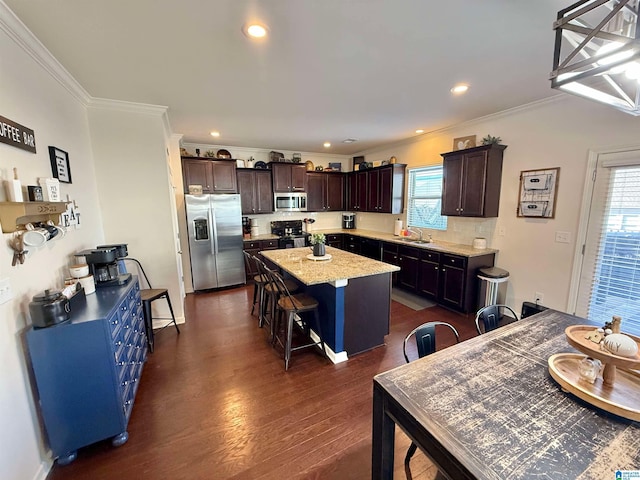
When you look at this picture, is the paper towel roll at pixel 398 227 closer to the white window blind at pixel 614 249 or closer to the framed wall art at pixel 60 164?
the white window blind at pixel 614 249

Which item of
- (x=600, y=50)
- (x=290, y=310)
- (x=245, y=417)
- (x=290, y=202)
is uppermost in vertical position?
(x=600, y=50)

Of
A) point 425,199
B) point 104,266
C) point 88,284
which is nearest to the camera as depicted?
point 88,284

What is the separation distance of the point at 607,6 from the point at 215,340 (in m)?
4.17

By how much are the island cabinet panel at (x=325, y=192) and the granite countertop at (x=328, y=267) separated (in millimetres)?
2981

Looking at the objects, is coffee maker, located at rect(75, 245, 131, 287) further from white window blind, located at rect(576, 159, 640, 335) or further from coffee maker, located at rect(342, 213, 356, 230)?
coffee maker, located at rect(342, 213, 356, 230)

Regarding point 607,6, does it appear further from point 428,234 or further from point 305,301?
point 428,234

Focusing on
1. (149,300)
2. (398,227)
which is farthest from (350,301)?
(398,227)

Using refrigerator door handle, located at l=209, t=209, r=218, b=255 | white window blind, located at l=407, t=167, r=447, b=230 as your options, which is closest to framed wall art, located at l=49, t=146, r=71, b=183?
refrigerator door handle, located at l=209, t=209, r=218, b=255

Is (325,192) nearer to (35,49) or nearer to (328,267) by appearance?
(328,267)

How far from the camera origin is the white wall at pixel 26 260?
1.41 m

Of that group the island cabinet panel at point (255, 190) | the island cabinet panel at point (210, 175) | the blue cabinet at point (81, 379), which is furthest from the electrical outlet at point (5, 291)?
the island cabinet panel at point (255, 190)

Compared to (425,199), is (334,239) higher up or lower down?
lower down

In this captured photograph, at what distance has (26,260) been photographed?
5.40 ft

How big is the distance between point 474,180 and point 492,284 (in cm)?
144
